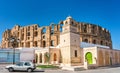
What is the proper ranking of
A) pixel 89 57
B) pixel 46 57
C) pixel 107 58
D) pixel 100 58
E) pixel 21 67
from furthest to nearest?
pixel 46 57
pixel 107 58
pixel 89 57
pixel 100 58
pixel 21 67

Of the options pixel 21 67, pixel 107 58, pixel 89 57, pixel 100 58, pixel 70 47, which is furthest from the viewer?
pixel 107 58

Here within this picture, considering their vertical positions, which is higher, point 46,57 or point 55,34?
point 55,34

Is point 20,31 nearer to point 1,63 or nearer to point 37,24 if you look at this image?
point 37,24

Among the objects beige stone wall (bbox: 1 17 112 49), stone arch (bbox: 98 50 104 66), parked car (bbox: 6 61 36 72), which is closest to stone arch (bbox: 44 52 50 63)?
stone arch (bbox: 98 50 104 66)

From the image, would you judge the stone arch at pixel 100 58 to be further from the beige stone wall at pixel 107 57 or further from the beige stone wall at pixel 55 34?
the beige stone wall at pixel 55 34

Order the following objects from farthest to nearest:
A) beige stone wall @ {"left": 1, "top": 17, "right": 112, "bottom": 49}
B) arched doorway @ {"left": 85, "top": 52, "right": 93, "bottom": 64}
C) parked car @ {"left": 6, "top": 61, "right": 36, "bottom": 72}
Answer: beige stone wall @ {"left": 1, "top": 17, "right": 112, "bottom": 49} < arched doorway @ {"left": 85, "top": 52, "right": 93, "bottom": 64} < parked car @ {"left": 6, "top": 61, "right": 36, "bottom": 72}

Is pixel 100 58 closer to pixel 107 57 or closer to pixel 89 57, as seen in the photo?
pixel 89 57

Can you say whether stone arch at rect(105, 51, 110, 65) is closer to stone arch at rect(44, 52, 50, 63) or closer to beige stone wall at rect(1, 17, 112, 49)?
stone arch at rect(44, 52, 50, 63)

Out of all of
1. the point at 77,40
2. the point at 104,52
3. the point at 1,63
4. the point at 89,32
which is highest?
the point at 89,32

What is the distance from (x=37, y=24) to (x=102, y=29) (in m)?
29.2

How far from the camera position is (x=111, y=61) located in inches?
1398

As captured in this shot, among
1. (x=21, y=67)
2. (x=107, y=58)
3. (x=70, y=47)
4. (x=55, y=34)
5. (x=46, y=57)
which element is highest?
(x=55, y=34)

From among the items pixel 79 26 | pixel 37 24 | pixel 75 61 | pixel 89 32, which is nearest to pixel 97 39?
pixel 89 32

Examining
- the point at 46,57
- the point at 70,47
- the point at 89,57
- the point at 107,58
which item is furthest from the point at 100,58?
the point at 46,57
